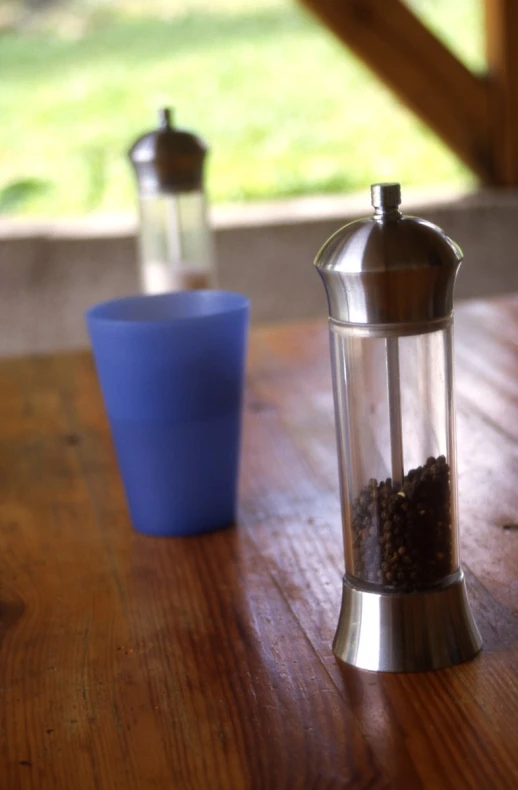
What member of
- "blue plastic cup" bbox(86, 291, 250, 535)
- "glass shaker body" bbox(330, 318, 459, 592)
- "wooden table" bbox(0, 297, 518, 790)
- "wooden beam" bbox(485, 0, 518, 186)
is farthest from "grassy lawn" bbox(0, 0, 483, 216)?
"glass shaker body" bbox(330, 318, 459, 592)

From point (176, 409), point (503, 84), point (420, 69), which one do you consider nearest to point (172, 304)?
point (176, 409)

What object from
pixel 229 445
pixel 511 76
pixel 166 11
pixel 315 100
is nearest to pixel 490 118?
pixel 511 76

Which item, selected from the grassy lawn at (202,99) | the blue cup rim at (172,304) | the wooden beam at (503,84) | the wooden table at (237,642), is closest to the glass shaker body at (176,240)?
the wooden table at (237,642)

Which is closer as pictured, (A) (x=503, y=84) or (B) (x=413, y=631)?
(B) (x=413, y=631)

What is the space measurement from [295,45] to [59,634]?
124 inches

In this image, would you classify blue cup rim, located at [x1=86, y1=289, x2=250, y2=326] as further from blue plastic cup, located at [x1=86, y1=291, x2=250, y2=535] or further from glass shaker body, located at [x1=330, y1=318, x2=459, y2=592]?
glass shaker body, located at [x1=330, y1=318, x2=459, y2=592]

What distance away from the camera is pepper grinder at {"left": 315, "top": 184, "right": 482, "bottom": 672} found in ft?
2.01

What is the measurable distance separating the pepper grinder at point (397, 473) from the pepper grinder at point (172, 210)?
67cm

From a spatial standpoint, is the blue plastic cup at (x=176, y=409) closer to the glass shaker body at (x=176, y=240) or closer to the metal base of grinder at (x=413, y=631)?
the metal base of grinder at (x=413, y=631)

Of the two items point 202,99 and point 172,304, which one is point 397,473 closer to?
point 172,304

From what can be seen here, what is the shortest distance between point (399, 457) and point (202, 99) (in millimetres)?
3066

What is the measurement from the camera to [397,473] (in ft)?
2.12

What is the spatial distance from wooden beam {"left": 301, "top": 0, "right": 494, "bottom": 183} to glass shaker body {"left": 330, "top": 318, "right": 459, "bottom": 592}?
235 centimetres

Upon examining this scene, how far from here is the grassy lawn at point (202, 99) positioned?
11.3 ft
